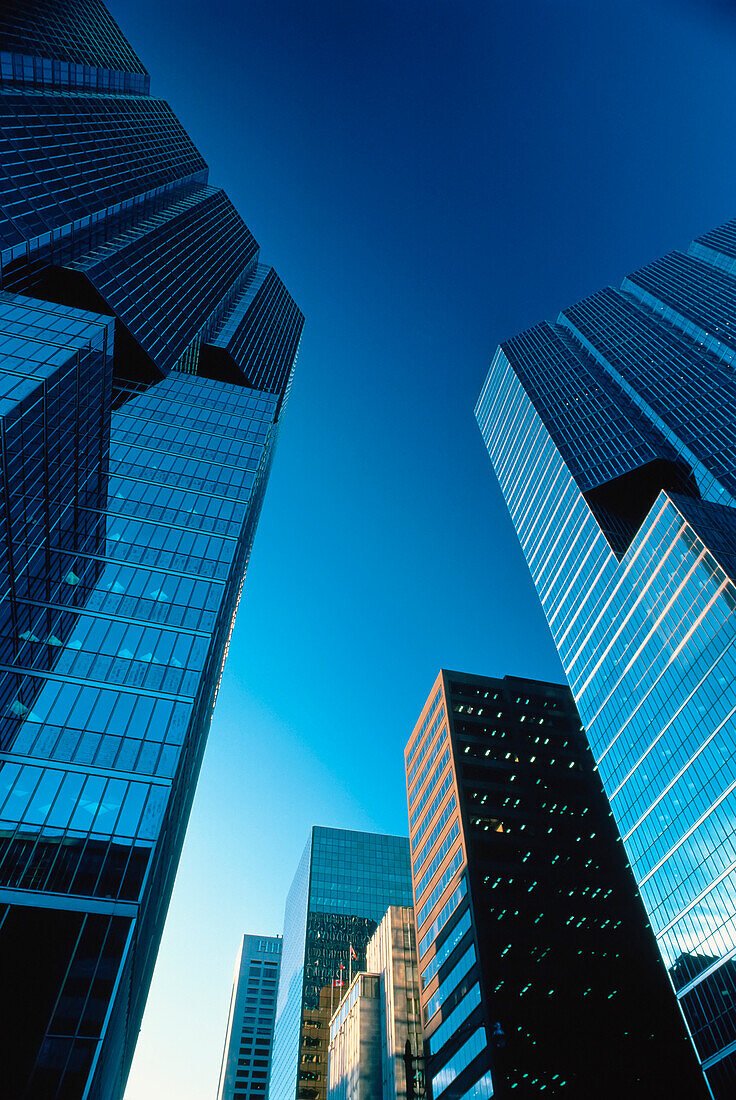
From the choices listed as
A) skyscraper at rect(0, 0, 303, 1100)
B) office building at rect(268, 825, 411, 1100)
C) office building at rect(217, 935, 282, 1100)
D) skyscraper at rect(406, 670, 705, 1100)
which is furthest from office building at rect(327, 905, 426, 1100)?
office building at rect(217, 935, 282, 1100)

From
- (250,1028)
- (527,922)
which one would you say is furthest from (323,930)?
(527,922)

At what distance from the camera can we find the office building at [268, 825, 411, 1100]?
12694 centimetres

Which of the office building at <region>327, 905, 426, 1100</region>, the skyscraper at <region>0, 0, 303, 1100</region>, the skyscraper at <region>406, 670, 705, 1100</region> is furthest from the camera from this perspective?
the office building at <region>327, 905, 426, 1100</region>

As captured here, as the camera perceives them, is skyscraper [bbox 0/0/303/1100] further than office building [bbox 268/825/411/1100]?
No

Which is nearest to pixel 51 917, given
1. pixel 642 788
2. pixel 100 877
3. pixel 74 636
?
pixel 100 877

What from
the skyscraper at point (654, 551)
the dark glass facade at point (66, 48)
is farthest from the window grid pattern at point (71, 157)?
the skyscraper at point (654, 551)

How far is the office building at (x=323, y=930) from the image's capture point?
127m

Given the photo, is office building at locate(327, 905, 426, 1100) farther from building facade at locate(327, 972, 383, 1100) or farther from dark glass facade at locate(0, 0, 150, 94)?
dark glass facade at locate(0, 0, 150, 94)

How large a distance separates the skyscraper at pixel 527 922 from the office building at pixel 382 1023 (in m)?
5.61

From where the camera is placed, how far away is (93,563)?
56781 millimetres

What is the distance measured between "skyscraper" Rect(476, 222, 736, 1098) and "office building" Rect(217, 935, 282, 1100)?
144 meters

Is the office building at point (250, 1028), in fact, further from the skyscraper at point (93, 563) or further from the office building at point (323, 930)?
the skyscraper at point (93, 563)

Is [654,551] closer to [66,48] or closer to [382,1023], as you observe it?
[382,1023]

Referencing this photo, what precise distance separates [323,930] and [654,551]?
108482mm
